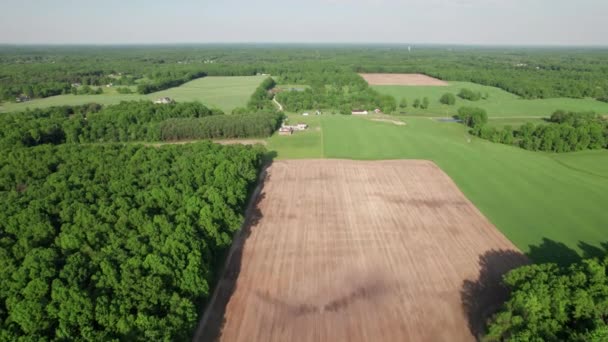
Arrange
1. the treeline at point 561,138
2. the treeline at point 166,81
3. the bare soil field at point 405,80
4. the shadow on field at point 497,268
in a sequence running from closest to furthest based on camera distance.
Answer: the shadow on field at point 497,268 → the treeline at point 561,138 → the treeline at point 166,81 → the bare soil field at point 405,80

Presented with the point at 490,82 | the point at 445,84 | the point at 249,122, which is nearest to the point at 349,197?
the point at 249,122

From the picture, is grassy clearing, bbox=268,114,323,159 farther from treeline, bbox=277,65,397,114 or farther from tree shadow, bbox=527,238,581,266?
tree shadow, bbox=527,238,581,266

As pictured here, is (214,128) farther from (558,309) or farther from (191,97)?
(558,309)

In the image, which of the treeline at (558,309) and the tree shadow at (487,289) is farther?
the tree shadow at (487,289)

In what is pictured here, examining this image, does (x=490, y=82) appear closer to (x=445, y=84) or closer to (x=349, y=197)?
(x=445, y=84)

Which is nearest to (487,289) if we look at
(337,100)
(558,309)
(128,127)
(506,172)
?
(558,309)

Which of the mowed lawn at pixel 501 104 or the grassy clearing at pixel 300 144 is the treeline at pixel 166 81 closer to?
the grassy clearing at pixel 300 144

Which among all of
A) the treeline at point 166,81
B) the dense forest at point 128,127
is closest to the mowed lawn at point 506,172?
the dense forest at point 128,127

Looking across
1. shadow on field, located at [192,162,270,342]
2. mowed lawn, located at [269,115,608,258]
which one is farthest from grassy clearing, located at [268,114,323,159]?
shadow on field, located at [192,162,270,342]
